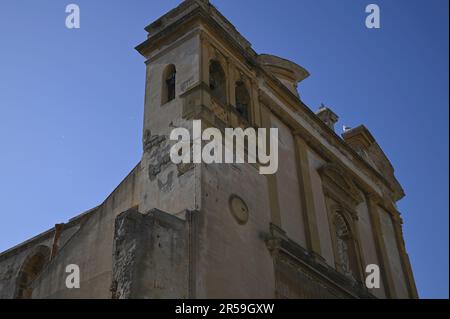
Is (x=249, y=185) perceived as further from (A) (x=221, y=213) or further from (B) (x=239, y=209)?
(A) (x=221, y=213)

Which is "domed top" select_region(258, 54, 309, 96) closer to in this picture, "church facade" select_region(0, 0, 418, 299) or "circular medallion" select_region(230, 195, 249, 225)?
"church facade" select_region(0, 0, 418, 299)

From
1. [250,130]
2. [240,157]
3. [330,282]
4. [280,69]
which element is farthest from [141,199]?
[280,69]

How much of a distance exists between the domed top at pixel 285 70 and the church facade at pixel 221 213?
0.04 metres

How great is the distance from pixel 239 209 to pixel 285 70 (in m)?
7.42

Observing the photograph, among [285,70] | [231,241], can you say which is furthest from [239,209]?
[285,70]

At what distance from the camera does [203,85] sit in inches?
474

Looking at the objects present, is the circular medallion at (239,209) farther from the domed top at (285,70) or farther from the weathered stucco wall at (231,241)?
the domed top at (285,70)

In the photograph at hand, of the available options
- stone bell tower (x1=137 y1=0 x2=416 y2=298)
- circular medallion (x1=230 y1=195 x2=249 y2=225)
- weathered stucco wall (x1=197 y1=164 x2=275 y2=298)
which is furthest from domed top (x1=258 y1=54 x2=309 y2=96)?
circular medallion (x1=230 y1=195 x2=249 y2=225)

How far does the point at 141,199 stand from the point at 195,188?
1330 mm

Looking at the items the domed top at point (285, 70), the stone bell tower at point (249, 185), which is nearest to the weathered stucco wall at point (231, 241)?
the stone bell tower at point (249, 185)

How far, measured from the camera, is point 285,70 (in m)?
17.7

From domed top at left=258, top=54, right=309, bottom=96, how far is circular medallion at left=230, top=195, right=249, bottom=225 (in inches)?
263
